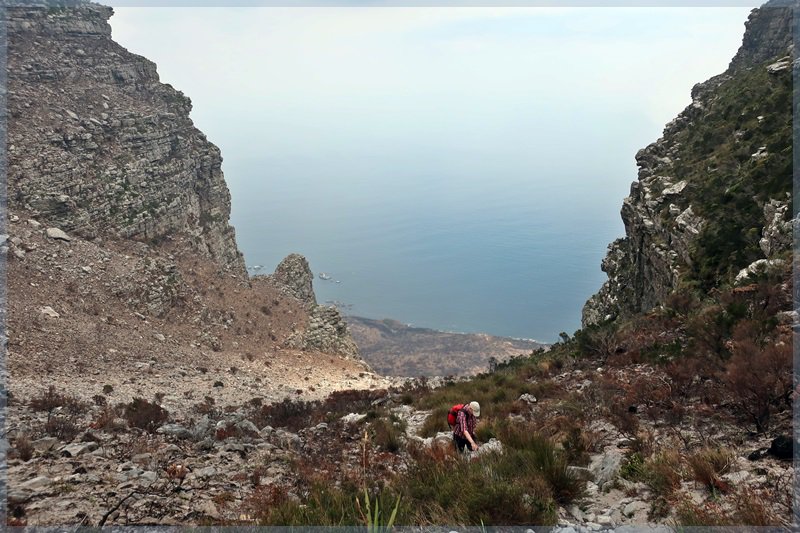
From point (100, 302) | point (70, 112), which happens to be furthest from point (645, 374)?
point (70, 112)

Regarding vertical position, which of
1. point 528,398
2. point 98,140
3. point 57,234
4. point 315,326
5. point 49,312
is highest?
point 98,140

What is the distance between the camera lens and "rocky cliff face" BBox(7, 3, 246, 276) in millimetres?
22781

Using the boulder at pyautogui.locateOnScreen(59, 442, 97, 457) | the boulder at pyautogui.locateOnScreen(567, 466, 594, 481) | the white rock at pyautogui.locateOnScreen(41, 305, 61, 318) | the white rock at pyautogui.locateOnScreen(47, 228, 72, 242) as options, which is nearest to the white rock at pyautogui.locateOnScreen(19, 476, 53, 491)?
the boulder at pyautogui.locateOnScreen(59, 442, 97, 457)

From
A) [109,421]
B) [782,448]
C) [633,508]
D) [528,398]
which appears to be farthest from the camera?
[528,398]

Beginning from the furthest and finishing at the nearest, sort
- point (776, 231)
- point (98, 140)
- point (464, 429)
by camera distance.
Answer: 1. point (98, 140)
2. point (776, 231)
3. point (464, 429)

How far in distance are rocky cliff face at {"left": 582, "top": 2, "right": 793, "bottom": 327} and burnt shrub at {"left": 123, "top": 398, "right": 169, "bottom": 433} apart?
47.2ft

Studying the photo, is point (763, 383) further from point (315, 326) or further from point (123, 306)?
point (315, 326)

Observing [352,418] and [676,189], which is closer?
[352,418]

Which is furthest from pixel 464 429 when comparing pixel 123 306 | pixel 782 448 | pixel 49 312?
pixel 123 306

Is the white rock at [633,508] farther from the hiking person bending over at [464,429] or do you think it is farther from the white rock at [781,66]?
the white rock at [781,66]

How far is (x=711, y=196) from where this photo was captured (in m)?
17.0

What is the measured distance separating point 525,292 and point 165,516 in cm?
19041

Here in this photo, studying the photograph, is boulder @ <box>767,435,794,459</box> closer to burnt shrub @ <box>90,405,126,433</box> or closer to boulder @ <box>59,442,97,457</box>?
boulder @ <box>59,442,97,457</box>

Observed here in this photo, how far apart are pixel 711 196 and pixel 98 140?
28.9 meters
